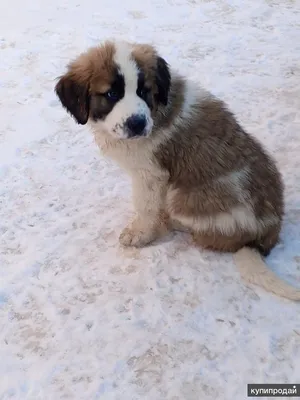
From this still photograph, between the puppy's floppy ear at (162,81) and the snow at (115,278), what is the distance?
3.08 ft

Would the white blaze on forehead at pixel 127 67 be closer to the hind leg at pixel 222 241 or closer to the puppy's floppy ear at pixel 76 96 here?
the puppy's floppy ear at pixel 76 96

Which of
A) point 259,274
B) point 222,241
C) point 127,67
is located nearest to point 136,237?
point 222,241

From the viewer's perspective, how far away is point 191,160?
294 centimetres

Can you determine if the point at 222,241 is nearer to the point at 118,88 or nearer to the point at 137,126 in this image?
the point at 137,126

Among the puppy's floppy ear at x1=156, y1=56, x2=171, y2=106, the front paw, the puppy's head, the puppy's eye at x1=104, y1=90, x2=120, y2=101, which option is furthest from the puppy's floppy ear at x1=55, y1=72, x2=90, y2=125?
A: the front paw

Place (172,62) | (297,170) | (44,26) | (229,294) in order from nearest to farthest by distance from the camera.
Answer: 1. (229,294)
2. (297,170)
3. (172,62)
4. (44,26)

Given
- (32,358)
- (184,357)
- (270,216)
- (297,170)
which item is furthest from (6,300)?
(297,170)

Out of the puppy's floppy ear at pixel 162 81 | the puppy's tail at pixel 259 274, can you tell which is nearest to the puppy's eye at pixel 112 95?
the puppy's floppy ear at pixel 162 81

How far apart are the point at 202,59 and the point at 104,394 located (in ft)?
11.7

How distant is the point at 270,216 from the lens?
3.00 metres

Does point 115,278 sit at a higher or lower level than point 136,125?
lower

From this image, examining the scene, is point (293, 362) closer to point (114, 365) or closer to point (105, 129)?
point (114, 365)

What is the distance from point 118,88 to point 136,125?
21 cm

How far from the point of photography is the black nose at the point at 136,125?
2.63 meters
